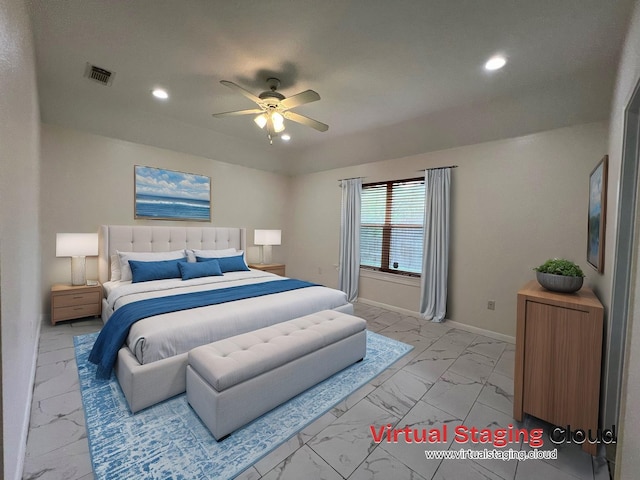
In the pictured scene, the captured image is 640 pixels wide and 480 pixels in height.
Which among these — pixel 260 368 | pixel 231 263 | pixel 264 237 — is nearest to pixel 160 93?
pixel 231 263

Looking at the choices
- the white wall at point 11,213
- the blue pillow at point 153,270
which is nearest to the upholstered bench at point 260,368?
the white wall at point 11,213

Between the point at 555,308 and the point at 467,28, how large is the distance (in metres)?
2.11

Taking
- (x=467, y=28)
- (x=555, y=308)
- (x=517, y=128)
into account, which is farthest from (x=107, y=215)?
(x=517, y=128)

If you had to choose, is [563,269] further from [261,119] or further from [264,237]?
[264,237]

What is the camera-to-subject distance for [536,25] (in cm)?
196

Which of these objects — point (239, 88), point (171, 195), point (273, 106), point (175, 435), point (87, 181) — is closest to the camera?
point (175, 435)

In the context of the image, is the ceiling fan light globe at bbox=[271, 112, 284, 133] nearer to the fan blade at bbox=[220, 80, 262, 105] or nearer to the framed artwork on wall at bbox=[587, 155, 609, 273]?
the fan blade at bbox=[220, 80, 262, 105]

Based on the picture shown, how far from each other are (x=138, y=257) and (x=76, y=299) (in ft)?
2.69

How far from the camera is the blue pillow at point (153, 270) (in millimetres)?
3383

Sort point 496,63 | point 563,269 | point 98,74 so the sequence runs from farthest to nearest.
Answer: point 98,74 < point 496,63 < point 563,269

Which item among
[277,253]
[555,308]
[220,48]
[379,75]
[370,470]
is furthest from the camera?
[277,253]

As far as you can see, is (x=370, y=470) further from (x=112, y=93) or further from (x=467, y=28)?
(x=112, y=93)

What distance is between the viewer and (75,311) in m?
3.36

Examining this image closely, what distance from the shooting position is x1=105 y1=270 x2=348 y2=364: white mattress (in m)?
2.00
